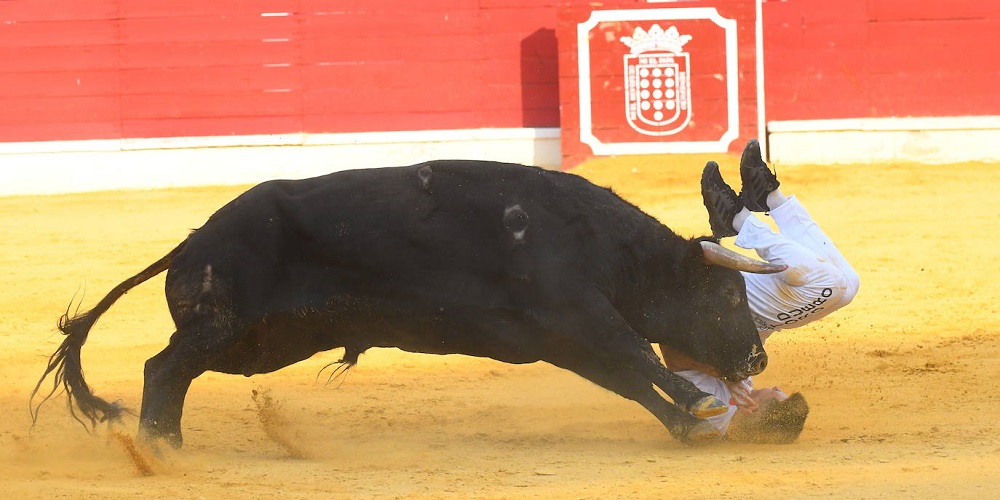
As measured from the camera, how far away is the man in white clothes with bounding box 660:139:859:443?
407cm

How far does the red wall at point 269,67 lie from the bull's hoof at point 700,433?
6724 millimetres

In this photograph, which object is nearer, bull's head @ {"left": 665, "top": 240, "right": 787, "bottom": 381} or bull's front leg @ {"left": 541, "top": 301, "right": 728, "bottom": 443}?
bull's front leg @ {"left": 541, "top": 301, "right": 728, "bottom": 443}

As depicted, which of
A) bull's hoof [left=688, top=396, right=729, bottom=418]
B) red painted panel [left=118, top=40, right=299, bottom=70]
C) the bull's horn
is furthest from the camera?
red painted panel [left=118, top=40, right=299, bottom=70]

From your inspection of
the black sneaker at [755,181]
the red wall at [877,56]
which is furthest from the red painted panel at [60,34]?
the black sneaker at [755,181]

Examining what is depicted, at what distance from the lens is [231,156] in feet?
34.4

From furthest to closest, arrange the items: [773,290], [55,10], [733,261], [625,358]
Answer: [55,10] < [773,290] < [733,261] < [625,358]

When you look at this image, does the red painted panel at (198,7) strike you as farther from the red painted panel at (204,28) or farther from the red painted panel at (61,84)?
the red painted panel at (61,84)

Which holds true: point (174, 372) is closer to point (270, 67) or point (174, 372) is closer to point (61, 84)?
point (270, 67)

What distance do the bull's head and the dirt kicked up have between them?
0.92 feet

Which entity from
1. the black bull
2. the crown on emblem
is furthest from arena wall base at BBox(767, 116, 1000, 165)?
the black bull

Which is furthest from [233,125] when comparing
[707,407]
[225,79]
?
[707,407]

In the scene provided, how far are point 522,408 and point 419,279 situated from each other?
1029 mm

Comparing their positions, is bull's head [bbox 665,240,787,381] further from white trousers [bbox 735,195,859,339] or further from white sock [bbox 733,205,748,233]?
white sock [bbox 733,205,748,233]

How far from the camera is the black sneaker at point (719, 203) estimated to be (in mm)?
4602
